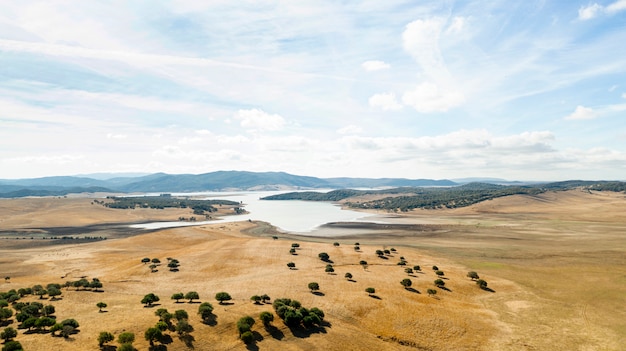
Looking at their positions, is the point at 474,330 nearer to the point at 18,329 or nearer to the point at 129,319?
the point at 129,319

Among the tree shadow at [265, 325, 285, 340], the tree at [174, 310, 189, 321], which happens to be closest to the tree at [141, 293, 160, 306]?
the tree at [174, 310, 189, 321]

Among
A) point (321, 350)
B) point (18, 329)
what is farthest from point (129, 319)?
point (321, 350)

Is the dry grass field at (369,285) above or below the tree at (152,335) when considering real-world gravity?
below

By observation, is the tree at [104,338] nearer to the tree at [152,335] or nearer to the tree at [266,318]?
the tree at [152,335]

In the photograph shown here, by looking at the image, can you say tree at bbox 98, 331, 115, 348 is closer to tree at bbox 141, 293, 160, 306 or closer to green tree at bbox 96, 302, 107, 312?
green tree at bbox 96, 302, 107, 312

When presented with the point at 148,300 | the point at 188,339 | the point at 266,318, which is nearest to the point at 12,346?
the point at 188,339

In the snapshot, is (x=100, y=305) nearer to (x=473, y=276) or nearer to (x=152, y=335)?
(x=152, y=335)

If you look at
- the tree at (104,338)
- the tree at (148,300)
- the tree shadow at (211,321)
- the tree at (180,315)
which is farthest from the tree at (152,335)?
the tree at (148,300)
